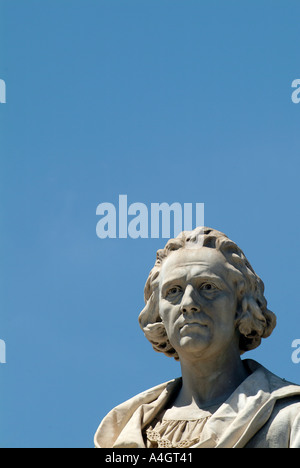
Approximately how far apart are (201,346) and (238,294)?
3.24 ft

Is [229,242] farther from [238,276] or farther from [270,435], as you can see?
[270,435]

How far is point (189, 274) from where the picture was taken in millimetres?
28359

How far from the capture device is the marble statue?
2769 cm

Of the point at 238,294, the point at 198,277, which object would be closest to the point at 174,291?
the point at 198,277

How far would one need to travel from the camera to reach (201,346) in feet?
92.0

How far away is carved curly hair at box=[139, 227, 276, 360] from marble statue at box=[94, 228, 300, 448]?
13mm

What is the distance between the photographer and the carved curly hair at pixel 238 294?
28.5m

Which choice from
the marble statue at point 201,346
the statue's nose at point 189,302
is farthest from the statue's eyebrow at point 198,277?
the statue's nose at point 189,302

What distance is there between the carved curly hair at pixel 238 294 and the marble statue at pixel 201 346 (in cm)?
1

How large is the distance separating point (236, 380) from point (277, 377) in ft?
1.84

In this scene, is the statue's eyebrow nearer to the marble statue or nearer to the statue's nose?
the marble statue

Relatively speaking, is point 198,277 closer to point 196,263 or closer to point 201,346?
point 196,263

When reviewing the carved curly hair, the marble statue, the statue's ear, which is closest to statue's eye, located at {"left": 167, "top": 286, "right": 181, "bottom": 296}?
the marble statue
